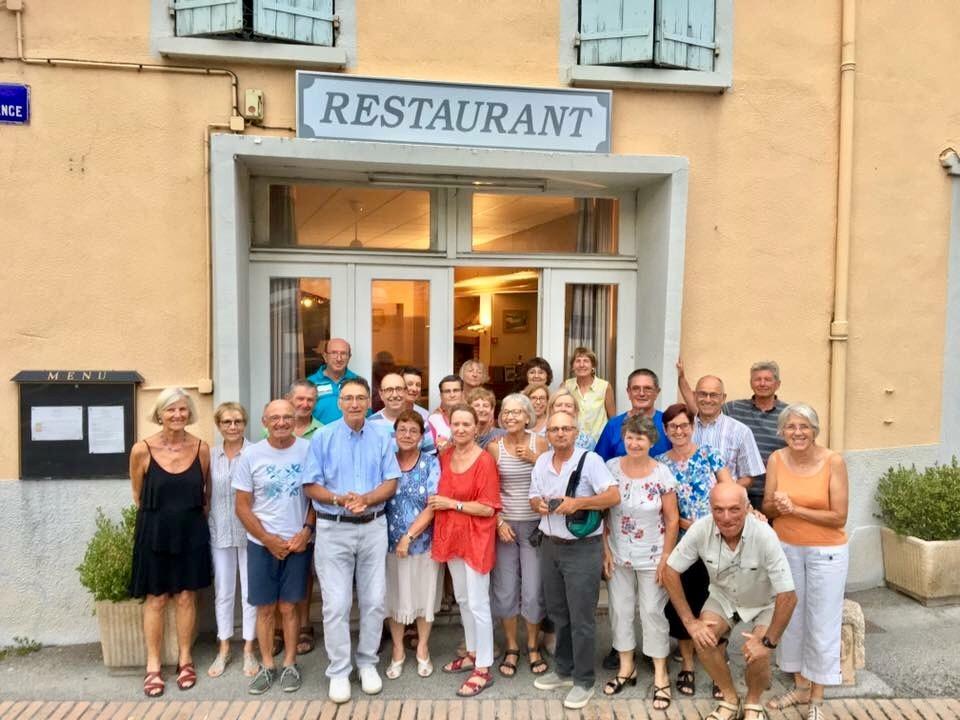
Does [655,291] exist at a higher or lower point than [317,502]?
higher

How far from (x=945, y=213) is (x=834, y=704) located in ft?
13.6

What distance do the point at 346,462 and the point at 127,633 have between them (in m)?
1.80

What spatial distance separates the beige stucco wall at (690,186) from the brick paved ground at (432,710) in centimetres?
176

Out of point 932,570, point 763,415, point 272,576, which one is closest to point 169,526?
point 272,576

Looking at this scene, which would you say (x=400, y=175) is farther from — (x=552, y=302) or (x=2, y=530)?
(x=2, y=530)

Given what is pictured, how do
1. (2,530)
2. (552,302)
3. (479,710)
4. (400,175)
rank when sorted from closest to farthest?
(479,710) < (2,530) < (400,175) < (552,302)

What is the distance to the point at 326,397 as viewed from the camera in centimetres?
472

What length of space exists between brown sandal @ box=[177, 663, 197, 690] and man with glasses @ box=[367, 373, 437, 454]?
1850 mm

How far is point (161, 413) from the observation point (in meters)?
3.82

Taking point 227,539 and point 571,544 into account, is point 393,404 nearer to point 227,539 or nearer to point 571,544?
point 227,539

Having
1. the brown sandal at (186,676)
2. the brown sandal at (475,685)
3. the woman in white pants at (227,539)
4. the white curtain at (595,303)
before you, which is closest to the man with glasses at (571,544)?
the brown sandal at (475,685)

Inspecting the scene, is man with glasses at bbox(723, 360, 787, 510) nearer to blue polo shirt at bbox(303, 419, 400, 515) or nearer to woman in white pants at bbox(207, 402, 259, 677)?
blue polo shirt at bbox(303, 419, 400, 515)

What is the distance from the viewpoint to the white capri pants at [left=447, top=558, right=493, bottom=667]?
3818 millimetres

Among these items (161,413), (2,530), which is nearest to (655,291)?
(161,413)
